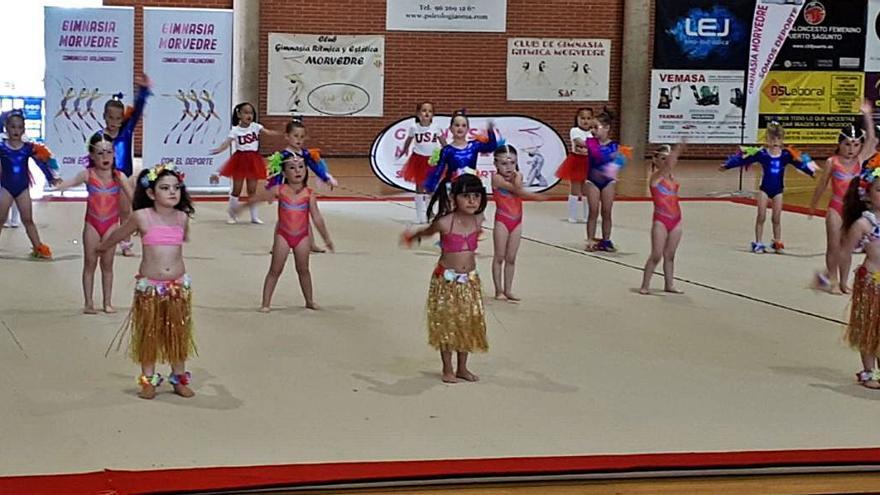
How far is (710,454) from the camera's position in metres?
4.32

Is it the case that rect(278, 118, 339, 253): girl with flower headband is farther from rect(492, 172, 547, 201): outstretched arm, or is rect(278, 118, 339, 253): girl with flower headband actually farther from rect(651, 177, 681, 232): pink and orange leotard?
rect(651, 177, 681, 232): pink and orange leotard

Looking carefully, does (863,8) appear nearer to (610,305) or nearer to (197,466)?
(610,305)

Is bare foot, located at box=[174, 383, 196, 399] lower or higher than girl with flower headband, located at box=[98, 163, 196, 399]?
lower

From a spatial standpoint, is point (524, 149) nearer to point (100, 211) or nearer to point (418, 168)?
Answer: point (418, 168)

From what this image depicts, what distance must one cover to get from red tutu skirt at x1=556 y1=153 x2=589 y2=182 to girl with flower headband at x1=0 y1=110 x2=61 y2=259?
4695mm

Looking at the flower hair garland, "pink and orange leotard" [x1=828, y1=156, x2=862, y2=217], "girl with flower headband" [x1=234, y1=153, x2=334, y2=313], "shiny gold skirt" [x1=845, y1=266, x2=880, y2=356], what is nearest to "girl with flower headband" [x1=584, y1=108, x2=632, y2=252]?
"pink and orange leotard" [x1=828, y1=156, x2=862, y2=217]

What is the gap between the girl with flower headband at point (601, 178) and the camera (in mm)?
9797

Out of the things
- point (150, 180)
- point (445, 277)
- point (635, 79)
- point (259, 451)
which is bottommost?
point (259, 451)

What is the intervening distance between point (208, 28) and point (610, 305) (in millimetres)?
8043

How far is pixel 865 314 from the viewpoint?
527 centimetres

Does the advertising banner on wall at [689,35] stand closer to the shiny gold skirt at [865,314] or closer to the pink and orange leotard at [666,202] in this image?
the pink and orange leotard at [666,202]

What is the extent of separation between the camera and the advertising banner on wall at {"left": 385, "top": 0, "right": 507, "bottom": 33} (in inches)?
760

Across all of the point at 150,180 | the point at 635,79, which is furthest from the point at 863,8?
the point at 150,180

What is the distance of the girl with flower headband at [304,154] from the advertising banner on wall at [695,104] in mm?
10841
